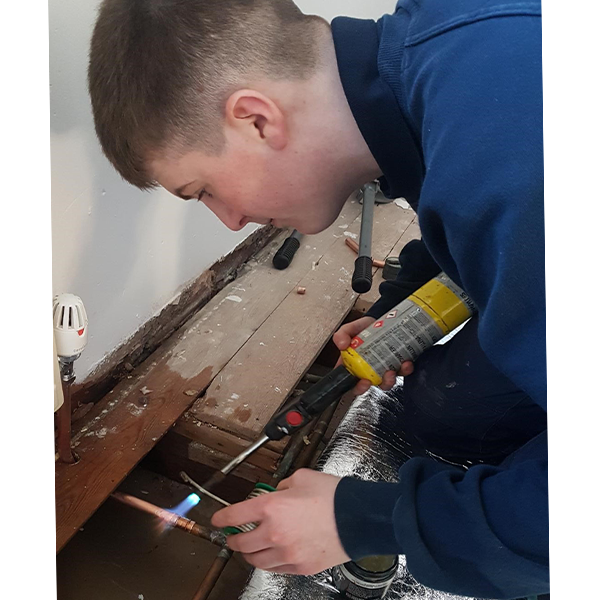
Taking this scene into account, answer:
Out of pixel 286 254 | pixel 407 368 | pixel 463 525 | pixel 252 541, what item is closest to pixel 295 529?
pixel 252 541

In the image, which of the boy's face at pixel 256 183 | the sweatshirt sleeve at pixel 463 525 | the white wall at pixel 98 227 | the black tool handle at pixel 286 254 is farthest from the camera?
the black tool handle at pixel 286 254

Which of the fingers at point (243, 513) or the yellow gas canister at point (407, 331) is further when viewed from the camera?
the yellow gas canister at point (407, 331)

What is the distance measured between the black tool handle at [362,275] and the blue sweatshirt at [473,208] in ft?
2.41

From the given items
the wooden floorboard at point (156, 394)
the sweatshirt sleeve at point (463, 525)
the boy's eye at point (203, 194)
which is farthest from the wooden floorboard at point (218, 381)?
the boy's eye at point (203, 194)

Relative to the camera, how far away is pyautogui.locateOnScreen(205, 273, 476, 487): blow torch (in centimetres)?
99

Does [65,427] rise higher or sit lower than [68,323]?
lower

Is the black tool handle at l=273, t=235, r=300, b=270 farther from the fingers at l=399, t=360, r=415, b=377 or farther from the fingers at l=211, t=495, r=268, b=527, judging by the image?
the fingers at l=211, t=495, r=268, b=527

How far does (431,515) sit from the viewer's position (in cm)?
66

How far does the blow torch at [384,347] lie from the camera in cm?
99

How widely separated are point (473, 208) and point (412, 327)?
1.59ft

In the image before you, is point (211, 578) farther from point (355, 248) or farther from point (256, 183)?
point (355, 248)

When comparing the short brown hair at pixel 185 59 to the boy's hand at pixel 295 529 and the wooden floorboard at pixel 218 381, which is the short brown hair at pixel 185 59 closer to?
the boy's hand at pixel 295 529

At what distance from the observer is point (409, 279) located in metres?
1.17

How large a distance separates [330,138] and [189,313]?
0.78 m
